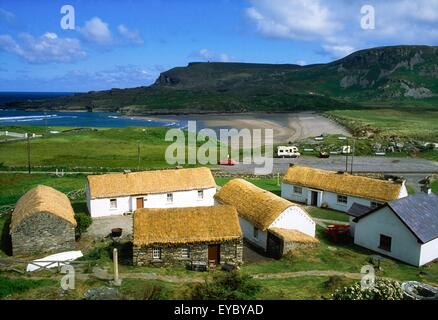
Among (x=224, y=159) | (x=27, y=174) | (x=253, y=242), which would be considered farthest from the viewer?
(x=224, y=159)

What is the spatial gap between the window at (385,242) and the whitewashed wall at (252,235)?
7719mm

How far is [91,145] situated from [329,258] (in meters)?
62.5

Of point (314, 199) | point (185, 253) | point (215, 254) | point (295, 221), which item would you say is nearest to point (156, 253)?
point (185, 253)

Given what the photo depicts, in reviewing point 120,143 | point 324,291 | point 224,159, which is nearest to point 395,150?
point 224,159

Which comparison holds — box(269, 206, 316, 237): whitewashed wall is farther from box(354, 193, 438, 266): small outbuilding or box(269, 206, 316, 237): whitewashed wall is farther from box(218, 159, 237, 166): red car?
box(218, 159, 237, 166): red car

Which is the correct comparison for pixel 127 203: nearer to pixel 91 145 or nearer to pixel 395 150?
pixel 91 145

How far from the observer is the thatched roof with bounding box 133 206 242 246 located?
2556cm

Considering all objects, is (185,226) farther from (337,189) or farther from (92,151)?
(92,151)

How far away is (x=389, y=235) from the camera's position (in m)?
28.0

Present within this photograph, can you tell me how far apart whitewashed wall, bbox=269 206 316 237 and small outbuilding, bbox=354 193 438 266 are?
3396mm

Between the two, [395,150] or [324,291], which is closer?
[324,291]

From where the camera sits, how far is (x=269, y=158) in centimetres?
6944

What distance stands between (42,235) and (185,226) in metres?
10.0

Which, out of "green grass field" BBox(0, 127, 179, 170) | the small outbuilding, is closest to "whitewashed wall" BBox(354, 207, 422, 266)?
the small outbuilding
